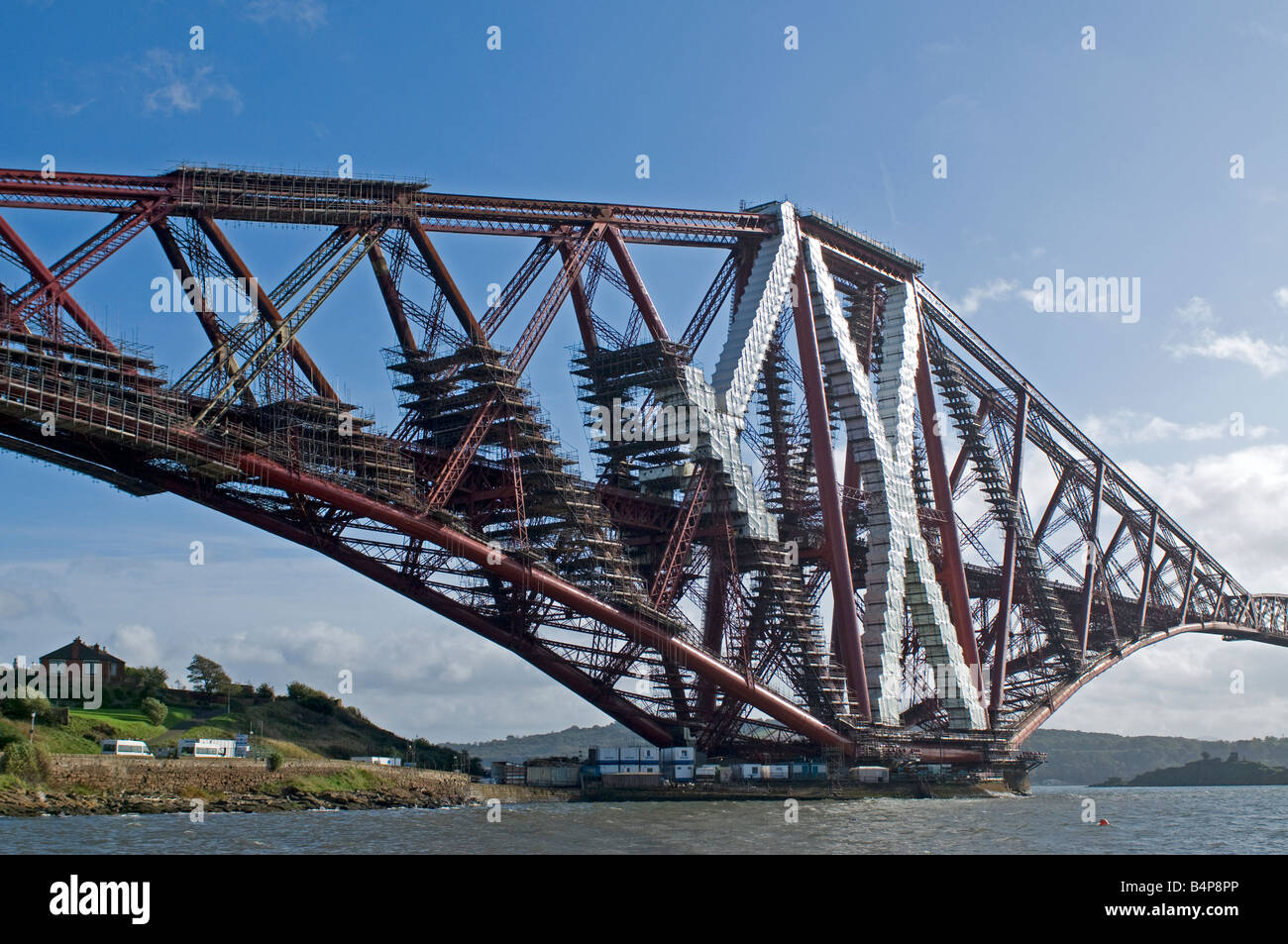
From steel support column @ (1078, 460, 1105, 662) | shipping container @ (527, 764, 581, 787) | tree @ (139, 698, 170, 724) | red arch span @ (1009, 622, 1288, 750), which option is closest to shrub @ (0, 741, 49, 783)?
tree @ (139, 698, 170, 724)

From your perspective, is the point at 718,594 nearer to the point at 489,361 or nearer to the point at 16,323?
the point at 489,361

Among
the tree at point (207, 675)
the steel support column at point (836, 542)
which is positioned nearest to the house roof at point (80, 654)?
the tree at point (207, 675)

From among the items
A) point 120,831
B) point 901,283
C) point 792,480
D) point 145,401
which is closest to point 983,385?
point 901,283

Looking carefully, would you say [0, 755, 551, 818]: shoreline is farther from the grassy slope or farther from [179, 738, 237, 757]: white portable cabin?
the grassy slope

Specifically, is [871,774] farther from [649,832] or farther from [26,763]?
[26,763]

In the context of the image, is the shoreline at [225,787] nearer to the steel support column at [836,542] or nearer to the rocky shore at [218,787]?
the rocky shore at [218,787]
